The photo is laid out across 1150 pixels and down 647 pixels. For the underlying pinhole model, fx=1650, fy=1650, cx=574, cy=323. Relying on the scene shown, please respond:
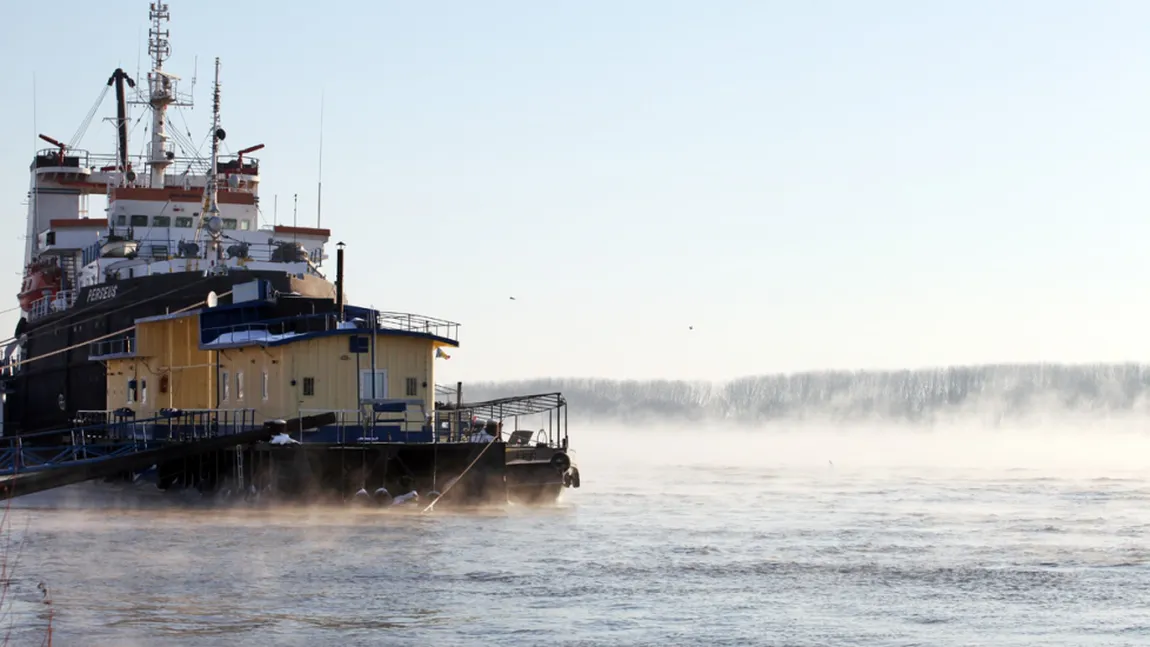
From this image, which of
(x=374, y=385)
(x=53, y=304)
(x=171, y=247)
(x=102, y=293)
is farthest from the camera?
(x=53, y=304)

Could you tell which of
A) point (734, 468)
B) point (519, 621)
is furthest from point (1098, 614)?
point (734, 468)

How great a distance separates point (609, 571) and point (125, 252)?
135ft

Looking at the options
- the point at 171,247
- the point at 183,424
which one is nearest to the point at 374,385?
the point at 183,424

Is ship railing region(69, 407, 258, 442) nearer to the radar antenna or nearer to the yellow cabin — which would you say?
the yellow cabin

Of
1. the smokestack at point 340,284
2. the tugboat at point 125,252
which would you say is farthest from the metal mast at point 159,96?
the smokestack at point 340,284

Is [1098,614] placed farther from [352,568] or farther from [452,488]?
[452,488]

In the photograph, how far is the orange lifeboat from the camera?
266ft

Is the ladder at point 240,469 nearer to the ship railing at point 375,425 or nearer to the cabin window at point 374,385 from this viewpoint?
the ship railing at point 375,425

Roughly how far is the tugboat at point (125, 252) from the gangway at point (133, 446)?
507 cm

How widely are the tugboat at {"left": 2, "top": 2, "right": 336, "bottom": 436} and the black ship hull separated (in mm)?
60

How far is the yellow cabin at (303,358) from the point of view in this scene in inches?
1884

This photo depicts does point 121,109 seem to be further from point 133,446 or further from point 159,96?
point 133,446

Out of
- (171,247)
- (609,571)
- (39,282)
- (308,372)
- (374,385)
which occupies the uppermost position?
(171,247)

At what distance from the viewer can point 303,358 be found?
157 feet
